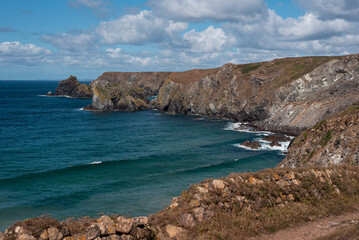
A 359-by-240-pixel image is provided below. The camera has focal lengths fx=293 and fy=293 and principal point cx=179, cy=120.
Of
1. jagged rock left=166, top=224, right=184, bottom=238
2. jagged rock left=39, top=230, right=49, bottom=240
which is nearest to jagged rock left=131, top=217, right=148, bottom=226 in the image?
jagged rock left=166, top=224, right=184, bottom=238

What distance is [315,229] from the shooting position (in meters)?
14.1

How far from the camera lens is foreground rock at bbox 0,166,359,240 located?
11.1m

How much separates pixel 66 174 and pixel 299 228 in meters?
37.9

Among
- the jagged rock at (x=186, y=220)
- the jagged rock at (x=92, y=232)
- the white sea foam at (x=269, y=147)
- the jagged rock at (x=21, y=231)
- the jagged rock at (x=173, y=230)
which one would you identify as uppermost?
the jagged rock at (x=21, y=231)

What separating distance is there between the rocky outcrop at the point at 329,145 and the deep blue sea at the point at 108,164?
43.2 ft

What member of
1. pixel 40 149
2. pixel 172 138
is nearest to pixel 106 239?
pixel 40 149

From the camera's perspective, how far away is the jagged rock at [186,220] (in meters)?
13.2

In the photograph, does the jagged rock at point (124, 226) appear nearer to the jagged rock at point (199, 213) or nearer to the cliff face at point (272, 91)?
the jagged rock at point (199, 213)

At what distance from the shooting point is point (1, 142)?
2564 inches

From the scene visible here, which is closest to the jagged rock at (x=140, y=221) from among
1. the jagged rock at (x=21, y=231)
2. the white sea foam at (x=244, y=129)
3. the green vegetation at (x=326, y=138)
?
the jagged rock at (x=21, y=231)

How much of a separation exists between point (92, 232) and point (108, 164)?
39530 millimetres

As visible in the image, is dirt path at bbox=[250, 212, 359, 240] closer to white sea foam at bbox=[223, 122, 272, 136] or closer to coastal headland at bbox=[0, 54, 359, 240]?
coastal headland at bbox=[0, 54, 359, 240]

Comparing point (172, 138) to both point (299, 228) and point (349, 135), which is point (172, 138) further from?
point (299, 228)

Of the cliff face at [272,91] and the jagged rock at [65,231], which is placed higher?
the cliff face at [272,91]
